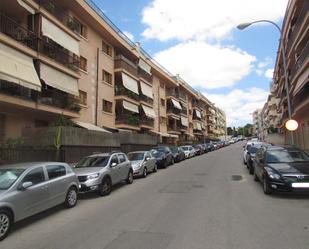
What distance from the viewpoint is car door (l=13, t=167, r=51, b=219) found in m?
8.30

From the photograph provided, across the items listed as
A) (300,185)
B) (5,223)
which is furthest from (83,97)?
(5,223)

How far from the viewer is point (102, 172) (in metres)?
13.3

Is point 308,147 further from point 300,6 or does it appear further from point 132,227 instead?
point 132,227

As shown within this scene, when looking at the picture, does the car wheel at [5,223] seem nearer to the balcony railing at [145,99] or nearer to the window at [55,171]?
the window at [55,171]

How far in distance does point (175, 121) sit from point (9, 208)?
178 ft

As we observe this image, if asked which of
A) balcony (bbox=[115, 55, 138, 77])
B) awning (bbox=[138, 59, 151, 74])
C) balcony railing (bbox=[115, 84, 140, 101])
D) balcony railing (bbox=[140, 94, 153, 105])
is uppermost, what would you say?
awning (bbox=[138, 59, 151, 74])

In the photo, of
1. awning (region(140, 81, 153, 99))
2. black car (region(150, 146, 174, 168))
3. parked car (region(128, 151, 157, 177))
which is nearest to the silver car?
parked car (region(128, 151, 157, 177))

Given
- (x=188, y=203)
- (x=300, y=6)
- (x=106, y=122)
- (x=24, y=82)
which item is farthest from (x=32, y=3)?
(x=300, y=6)

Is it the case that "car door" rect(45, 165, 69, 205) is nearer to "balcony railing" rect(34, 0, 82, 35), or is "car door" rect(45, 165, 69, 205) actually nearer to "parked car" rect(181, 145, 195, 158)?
"balcony railing" rect(34, 0, 82, 35)

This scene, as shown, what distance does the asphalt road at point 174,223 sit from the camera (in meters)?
6.70

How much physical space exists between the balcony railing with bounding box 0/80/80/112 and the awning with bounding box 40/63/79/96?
0.57 meters

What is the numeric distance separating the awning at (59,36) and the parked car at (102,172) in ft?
34.1

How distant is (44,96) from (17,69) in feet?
13.8

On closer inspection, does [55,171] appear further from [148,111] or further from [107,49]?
[148,111]
